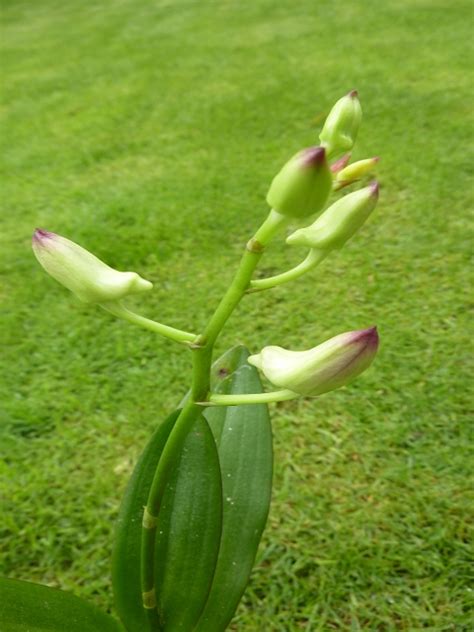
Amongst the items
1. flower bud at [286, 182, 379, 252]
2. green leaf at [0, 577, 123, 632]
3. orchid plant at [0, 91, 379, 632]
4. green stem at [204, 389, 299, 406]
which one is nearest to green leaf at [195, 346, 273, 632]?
orchid plant at [0, 91, 379, 632]

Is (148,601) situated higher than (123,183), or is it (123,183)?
(148,601)

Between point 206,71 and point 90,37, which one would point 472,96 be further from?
point 90,37

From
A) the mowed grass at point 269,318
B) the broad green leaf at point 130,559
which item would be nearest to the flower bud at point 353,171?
the broad green leaf at point 130,559

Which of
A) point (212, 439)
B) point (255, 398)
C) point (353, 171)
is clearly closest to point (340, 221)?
point (353, 171)

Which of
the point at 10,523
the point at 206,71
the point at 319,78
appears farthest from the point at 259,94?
the point at 10,523

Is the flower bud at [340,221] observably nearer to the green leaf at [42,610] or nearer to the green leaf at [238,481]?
the green leaf at [238,481]

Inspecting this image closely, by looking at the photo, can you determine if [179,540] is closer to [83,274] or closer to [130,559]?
[130,559]
